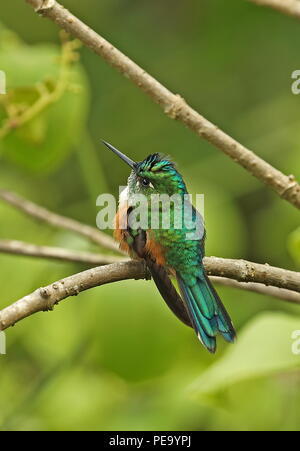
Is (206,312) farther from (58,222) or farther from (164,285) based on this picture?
(58,222)

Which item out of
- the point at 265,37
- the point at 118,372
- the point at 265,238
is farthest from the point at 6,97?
the point at 265,37

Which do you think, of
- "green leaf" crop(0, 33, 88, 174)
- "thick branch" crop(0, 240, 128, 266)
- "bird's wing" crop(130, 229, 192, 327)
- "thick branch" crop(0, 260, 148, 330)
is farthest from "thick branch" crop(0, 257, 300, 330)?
"green leaf" crop(0, 33, 88, 174)

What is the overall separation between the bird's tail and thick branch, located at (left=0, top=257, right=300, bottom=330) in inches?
8.5

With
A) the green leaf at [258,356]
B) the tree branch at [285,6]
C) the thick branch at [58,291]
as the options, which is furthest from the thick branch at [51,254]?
the tree branch at [285,6]

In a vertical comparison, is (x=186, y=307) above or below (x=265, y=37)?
below

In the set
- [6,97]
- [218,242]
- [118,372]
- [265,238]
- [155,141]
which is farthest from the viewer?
[155,141]

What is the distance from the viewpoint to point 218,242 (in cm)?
440

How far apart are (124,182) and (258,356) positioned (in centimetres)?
264

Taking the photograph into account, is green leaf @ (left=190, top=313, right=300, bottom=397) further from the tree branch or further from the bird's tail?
the tree branch

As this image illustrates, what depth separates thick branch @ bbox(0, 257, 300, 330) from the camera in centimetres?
235

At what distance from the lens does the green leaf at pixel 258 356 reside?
304 centimetres

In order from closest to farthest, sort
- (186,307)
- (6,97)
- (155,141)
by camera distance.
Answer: (186,307)
(6,97)
(155,141)
